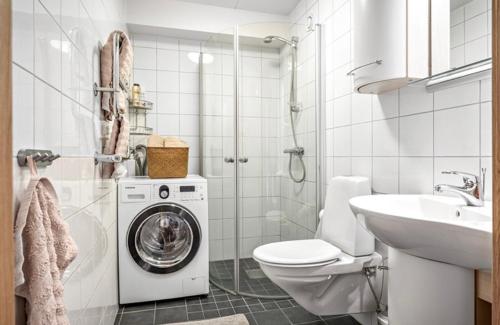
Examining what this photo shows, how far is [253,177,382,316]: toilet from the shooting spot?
1639 millimetres

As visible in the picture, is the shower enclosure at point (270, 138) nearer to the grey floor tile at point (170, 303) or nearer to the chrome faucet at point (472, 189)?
the grey floor tile at point (170, 303)

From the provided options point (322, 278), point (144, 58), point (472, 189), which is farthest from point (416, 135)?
point (144, 58)

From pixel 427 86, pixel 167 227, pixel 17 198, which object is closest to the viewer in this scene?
pixel 17 198

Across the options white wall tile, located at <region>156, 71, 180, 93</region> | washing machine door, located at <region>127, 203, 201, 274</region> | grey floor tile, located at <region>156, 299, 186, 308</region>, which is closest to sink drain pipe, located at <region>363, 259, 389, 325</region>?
washing machine door, located at <region>127, 203, 201, 274</region>

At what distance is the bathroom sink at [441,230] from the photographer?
2.70ft

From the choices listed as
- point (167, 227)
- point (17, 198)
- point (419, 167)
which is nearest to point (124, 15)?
point (167, 227)

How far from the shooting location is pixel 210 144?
105 inches

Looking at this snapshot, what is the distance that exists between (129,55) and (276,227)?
157 cm

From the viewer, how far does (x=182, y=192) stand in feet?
7.50

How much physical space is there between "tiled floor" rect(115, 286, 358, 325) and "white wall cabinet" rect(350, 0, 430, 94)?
1.52m

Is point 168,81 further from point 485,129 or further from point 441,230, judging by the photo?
point 441,230

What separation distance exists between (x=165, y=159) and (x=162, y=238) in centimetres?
60

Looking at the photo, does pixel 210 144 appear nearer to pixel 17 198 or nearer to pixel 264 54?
pixel 264 54

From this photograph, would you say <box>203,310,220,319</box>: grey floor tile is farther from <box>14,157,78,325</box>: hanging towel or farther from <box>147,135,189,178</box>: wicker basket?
<box>14,157,78,325</box>: hanging towel
